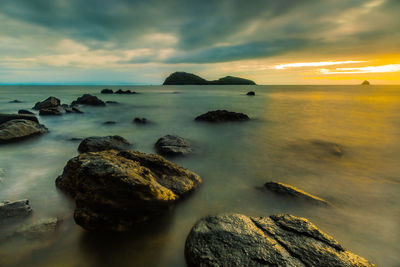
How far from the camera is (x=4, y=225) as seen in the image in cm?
352

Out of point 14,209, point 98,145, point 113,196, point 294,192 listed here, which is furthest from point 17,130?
point 294,192

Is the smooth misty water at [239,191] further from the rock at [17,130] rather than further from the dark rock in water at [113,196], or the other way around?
the rock at [17,130]

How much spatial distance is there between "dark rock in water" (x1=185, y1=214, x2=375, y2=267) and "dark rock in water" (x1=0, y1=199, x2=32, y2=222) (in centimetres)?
344

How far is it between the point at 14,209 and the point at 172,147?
4806mm

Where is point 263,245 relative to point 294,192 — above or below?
above

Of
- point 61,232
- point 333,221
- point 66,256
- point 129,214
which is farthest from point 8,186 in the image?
point 333,221

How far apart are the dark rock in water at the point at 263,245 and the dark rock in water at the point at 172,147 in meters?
4.27

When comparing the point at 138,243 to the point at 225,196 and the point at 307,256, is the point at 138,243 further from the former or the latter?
the point at 307,256

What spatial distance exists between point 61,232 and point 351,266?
475 cm

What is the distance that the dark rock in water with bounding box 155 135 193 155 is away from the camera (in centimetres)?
750

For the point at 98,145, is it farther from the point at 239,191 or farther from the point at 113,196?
the point at 239,191

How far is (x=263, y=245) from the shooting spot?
2.88m

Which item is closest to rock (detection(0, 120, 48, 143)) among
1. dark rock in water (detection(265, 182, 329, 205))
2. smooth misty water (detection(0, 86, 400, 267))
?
smooth misty water (detection(0, 86, 400, 267))

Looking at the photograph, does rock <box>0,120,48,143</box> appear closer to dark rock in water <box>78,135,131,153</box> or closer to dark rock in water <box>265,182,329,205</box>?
dark rock in water <box>78,135,131,153</box>
